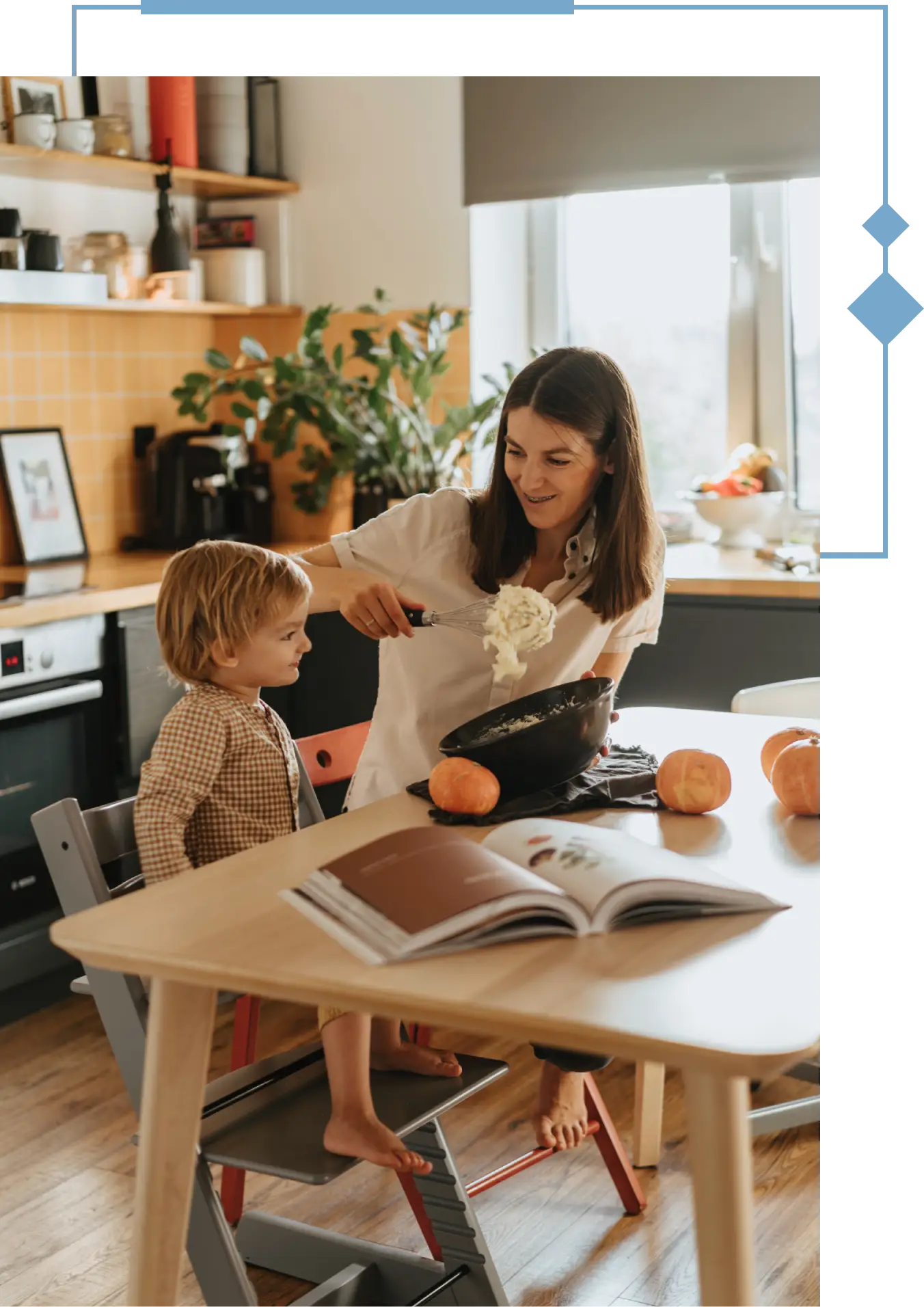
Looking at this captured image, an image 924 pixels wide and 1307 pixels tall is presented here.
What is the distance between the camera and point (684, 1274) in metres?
2.11

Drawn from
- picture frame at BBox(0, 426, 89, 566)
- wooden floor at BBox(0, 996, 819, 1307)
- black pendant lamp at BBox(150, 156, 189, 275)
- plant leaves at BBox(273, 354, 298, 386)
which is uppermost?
black pendant lamp at BBox(150, 156, 189, 275)

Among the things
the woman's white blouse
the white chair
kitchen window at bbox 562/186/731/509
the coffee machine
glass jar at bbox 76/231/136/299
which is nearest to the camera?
the woman's white blouse

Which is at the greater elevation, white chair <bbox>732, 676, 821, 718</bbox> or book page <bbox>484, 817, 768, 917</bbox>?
book page <bbox>484, 817, 768, 917</bbox>

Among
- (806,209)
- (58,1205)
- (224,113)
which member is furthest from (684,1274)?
(224,113)

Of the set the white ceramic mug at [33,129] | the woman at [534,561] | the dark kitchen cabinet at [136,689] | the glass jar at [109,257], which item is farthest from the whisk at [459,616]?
the glass jar at [109,257]

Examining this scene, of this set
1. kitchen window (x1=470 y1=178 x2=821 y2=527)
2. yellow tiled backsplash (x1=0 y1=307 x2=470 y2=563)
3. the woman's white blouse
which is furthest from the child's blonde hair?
kitchen window (x1=470 y1=178 x2=821 y2=527)

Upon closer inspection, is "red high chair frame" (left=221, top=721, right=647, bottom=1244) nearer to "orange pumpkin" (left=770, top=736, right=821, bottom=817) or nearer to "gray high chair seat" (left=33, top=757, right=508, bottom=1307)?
"gray high chair seat" (left=33, top=757, right=508, bottom=1307)

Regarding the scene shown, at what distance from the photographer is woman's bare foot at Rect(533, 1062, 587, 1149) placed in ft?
6.70

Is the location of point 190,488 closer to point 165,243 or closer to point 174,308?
point 174,308

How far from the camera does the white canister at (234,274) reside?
4.00m

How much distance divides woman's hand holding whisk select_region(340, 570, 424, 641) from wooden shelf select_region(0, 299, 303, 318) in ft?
5.80

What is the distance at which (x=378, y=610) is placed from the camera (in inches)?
70.9
